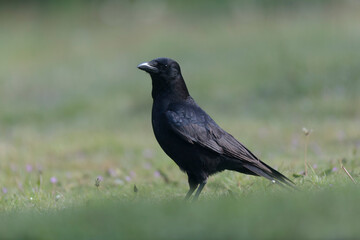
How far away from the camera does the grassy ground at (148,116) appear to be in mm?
3938

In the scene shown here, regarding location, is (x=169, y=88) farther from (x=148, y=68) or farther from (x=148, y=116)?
(x=148, y=116)

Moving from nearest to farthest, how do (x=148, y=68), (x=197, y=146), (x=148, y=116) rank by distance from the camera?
1. (x=197, y=146)
2. (x=148, y=68)
3. (x=148, y=116)

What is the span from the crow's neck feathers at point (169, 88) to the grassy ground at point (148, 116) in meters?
0.94

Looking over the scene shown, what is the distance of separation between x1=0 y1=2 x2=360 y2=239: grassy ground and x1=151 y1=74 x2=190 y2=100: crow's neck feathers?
0.94 m

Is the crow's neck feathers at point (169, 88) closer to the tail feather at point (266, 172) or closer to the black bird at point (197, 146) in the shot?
the black bird at point (197, 146)

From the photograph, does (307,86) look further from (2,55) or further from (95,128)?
(2,55)

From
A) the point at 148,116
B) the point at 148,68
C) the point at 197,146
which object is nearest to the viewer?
the point at 197,146

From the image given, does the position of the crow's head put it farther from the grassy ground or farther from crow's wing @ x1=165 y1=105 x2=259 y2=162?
the grassy ground

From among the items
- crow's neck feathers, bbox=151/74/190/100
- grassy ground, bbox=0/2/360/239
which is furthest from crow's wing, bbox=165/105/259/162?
grassy ground, bbox=0/2/360/239

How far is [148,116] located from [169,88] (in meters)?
6.21

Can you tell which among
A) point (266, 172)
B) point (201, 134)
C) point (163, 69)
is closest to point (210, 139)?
point (201, 134)

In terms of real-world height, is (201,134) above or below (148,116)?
above

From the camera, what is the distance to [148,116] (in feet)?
40.4

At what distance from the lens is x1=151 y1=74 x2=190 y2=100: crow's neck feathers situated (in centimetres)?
610
